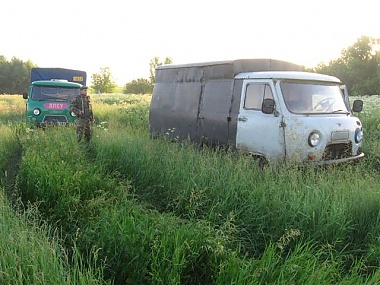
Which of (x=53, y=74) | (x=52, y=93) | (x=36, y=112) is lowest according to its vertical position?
(x=36, y=112)

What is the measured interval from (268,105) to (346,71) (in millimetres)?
55306

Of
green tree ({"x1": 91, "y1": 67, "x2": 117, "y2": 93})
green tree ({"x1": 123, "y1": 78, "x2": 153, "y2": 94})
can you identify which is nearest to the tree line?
green tree ({"x1": 123, "y1": 78, "x2": 153, "y2": 94})

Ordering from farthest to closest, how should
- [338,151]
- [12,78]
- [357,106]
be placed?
[12,78] < [357,106] < [338,151]

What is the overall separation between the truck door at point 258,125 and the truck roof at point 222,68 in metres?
0.62

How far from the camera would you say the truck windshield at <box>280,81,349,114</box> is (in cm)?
593

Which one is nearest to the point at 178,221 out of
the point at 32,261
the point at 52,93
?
the point at 32,261

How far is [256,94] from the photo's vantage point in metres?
6.29

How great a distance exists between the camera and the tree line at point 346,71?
50.9 m

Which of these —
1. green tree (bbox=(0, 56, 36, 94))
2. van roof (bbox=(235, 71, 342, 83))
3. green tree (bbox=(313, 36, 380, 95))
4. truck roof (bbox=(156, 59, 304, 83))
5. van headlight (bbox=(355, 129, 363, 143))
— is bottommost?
van headlight (bbox=(355, 129, 363, 143))

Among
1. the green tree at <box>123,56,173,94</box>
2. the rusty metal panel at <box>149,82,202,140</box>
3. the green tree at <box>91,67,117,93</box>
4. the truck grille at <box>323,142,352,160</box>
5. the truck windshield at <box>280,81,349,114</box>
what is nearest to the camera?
the truck grille at <box>323,142,352,160</box>

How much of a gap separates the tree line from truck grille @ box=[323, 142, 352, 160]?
3699 centimetres

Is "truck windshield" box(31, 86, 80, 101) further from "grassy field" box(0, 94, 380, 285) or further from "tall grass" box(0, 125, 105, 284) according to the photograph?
"tall grass" box(0, 125, 105, 284)

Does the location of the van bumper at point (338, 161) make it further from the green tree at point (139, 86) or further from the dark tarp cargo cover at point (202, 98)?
the green tree at point (139, 86)

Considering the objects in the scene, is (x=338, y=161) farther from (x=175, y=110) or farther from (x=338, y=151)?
(x=175, y=110)
